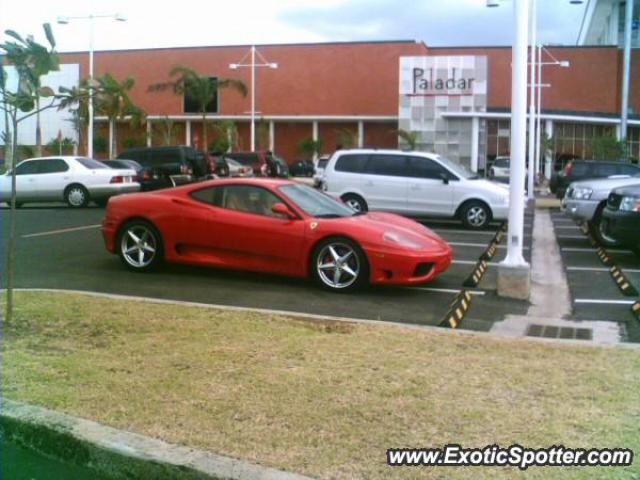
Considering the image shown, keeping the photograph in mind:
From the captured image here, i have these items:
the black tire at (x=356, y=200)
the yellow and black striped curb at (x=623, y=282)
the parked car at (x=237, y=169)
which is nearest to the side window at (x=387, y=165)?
the black tire at (x=356, y=200)

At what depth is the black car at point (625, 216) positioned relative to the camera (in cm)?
1127

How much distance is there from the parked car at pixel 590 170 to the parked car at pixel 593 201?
32.1 feet

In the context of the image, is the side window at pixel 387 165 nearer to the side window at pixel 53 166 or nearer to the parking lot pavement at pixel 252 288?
the parking lot pavement at pixel 252 288

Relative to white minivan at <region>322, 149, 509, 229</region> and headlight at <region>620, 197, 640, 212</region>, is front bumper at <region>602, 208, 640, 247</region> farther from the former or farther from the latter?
white minivan at <region>322, 149, 509, 229</region>

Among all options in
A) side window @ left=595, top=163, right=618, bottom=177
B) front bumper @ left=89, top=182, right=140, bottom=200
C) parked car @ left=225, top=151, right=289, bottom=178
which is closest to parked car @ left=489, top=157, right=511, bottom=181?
parked car @ left=225, top=151, right=289, bottom=178

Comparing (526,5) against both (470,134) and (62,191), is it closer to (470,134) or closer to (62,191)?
(62,191)

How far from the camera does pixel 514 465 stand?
400cm

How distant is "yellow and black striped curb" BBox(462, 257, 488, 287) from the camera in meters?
9.83

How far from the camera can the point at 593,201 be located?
14047 millimetres

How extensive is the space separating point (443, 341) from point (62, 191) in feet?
54.3

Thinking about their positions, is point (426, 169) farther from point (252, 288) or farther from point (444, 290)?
point (252, 288)

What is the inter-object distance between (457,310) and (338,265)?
1.58 m

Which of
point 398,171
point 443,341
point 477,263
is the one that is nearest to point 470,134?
point 398,171

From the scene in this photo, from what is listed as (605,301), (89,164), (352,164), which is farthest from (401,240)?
(89,164)
